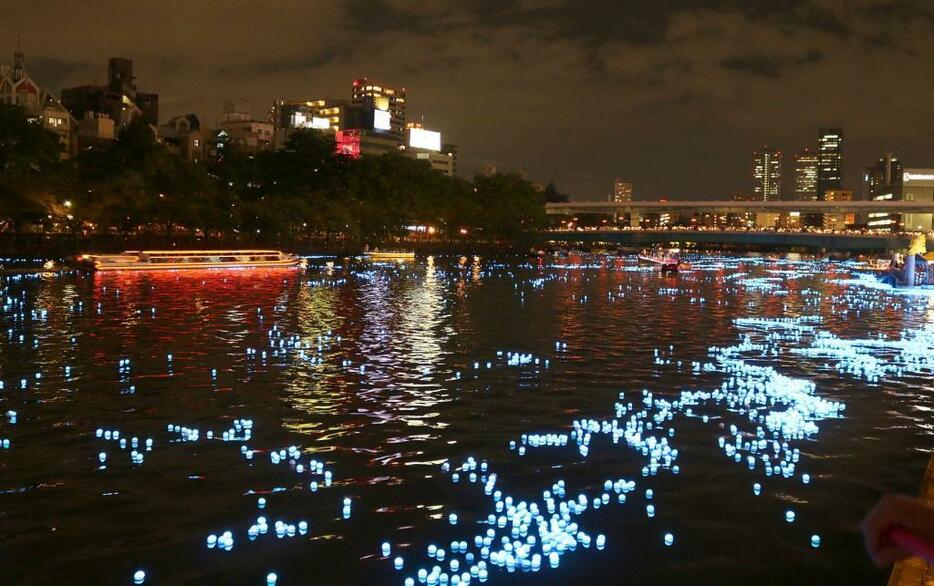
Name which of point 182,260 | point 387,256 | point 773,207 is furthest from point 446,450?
point 773,207

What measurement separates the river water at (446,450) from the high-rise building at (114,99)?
12524 centimetres

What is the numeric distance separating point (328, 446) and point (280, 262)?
2307 inches

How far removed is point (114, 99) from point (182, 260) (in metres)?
95.6

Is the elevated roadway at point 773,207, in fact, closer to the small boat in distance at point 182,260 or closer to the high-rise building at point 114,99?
the high-rise building at point 114,99

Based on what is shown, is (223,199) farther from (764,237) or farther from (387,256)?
(764,237)

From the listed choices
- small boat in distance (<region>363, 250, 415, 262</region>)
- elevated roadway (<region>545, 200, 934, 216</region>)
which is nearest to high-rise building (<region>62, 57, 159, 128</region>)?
small boat in distance (<region>363, 250, 415, 262</region>)

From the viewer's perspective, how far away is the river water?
9.21 metres

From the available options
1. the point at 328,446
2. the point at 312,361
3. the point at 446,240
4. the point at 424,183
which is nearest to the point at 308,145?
the point at 424,183

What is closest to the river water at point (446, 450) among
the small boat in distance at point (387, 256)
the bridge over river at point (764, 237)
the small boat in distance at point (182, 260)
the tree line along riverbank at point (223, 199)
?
the small boat in distance at point (182, 260)

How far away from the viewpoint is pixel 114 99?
144250mm

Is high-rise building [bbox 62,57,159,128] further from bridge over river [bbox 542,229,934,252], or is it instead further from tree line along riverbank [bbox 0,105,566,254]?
bridge over river [bbox 542,229,934,252]

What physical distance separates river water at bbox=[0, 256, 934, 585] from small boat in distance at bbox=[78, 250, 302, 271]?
33.9 metres

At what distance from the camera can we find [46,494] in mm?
10789

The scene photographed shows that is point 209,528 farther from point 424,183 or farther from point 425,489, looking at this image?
point 424,183
